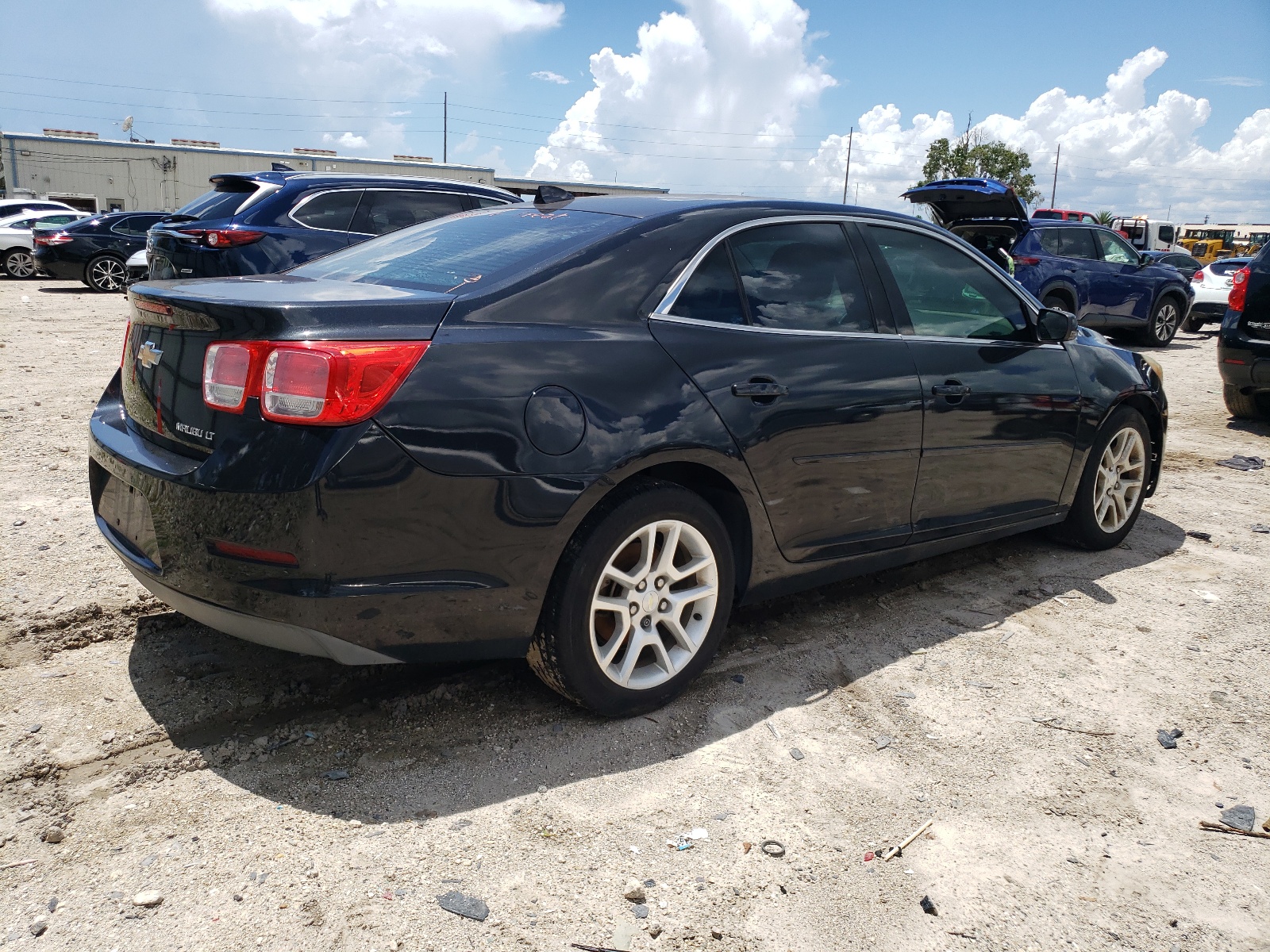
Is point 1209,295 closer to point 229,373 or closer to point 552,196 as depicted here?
point 552,196

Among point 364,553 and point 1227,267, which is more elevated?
point 1227,267

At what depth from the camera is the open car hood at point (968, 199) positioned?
1108 cm

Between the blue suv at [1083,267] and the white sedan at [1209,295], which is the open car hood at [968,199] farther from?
the white sedan at [1209,295]

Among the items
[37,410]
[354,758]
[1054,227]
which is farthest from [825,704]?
[1054,227]

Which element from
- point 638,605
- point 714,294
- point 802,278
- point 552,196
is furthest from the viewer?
point 552,196

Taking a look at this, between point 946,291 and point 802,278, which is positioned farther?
point 946,291

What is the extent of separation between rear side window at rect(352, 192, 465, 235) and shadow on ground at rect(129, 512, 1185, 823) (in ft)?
18.0

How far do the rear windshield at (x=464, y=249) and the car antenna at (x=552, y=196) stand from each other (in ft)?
0.71

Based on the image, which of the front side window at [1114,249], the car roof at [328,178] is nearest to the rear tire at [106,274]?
the car roof at [328,178]

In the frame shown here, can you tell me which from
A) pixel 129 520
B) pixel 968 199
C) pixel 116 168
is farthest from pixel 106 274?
pixel 116 168

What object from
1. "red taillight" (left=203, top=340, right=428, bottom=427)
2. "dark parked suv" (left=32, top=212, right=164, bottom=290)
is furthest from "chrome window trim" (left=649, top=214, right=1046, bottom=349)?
"dark parked suv" (left=32, top=212, right=164, bottom=290)

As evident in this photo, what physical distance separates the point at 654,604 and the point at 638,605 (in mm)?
60

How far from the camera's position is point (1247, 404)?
896 centimetres

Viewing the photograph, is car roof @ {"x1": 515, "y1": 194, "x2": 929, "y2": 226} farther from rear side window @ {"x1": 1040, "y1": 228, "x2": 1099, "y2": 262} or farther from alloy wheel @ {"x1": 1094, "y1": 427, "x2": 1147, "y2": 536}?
rear side window @ {"x1": 1040, "y1": 228, "x2": 1099, "y2": 262}
